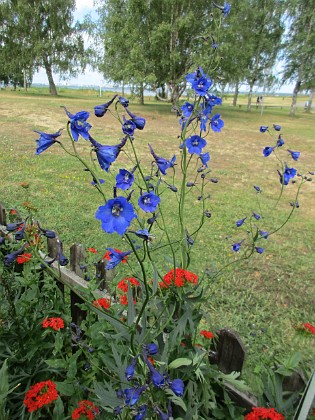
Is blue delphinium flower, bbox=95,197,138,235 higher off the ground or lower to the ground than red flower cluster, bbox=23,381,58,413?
higher

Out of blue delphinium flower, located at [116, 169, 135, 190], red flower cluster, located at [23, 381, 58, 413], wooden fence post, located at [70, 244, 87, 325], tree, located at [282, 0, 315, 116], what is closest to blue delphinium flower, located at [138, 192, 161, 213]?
blue delphinium flower, located at [116, 169, 135, 190]

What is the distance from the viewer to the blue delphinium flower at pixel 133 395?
89 centimetres

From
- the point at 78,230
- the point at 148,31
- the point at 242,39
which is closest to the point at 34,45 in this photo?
the point at 148,31

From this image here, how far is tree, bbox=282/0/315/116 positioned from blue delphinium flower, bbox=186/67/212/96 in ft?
87.2

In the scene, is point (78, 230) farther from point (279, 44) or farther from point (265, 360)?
point (279, 44)

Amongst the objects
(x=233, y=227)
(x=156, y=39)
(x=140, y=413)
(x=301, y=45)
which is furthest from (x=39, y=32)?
(x=140, y=413)

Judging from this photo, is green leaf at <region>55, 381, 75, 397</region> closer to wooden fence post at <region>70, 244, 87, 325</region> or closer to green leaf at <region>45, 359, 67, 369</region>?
green leaf at <region>45, 359, 67, 369</region>

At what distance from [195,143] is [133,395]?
3.35ft

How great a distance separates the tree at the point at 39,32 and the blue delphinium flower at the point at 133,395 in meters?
27.8

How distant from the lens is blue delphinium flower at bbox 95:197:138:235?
2.68 feet

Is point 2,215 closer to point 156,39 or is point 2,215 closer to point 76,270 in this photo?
point 76,270

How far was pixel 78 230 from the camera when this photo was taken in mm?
4078

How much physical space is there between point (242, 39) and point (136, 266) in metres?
23.2

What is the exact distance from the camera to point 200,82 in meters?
1.29
